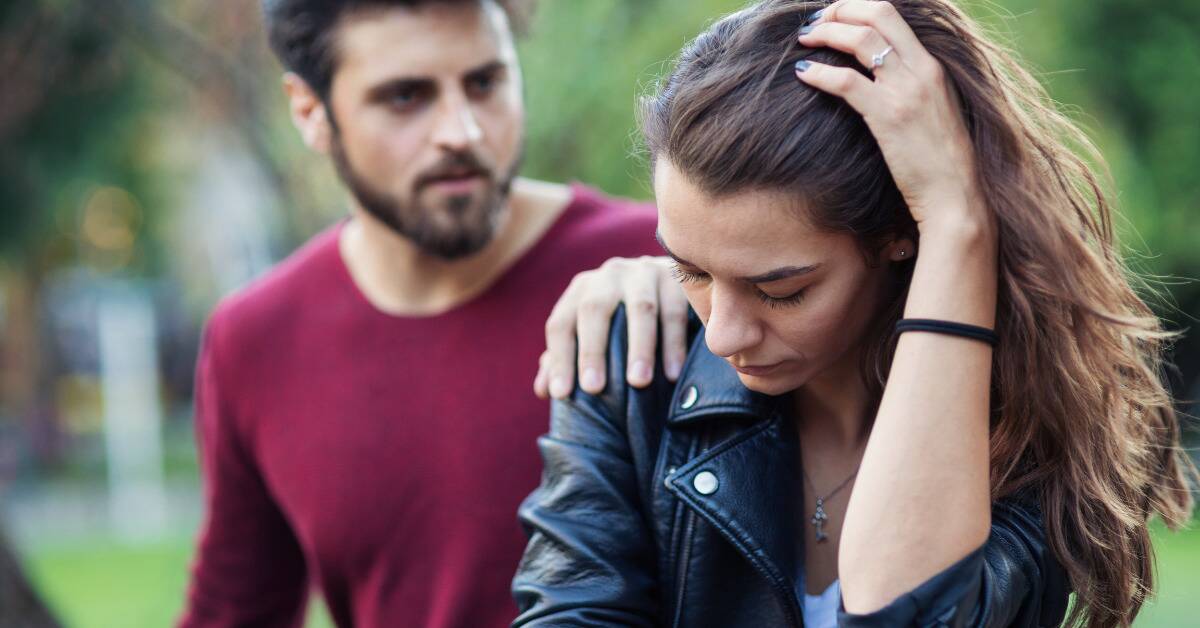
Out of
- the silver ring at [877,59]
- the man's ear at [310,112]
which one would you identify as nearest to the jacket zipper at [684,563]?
the silver ring at [877,59]

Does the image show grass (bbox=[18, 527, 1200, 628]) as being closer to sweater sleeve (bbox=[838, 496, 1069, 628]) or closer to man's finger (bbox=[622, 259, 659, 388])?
sweater sleeve (bbox=[838, 496, 1069, 628])

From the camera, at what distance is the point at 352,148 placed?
11.1 ft

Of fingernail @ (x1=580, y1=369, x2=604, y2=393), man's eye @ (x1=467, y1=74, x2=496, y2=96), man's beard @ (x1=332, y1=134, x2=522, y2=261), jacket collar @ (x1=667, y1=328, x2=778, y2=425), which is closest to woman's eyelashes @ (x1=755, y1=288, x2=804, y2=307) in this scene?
jacket collar @ (x1=667, y1=328, x2=778, y2=425)

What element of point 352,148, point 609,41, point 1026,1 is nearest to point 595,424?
point 352,148

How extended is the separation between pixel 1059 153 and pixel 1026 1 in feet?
33.2

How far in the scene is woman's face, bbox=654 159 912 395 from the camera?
2.04 metres

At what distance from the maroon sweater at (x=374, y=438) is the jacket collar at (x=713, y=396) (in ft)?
2.57

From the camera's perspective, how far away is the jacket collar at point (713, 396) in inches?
91.1

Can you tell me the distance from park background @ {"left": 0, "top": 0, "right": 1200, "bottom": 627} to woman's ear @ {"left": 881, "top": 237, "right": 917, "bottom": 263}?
1.41ft

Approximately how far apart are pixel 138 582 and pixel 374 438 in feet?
31.2

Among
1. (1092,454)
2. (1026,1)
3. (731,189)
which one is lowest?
(1026,1)

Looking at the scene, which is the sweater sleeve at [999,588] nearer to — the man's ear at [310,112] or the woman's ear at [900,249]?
the woman's ear at [900,249]

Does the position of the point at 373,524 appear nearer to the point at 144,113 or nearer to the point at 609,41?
the point at 609,41

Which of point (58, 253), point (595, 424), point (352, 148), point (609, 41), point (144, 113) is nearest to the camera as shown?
point (595, 424)
